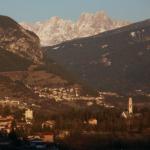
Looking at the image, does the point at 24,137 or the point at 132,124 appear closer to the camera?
the point at 24,137

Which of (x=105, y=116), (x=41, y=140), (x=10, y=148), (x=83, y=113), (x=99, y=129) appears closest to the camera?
(x=10, y=148)

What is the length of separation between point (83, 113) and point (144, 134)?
4122cm

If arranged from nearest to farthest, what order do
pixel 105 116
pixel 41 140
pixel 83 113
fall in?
pixel 41 140
pixel 105 116
pixel 83 113

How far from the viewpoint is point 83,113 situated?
625 ft

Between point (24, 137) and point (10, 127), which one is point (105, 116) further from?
point (24, 137)

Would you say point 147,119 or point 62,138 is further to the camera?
point 147,119

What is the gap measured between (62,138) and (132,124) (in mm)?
17876

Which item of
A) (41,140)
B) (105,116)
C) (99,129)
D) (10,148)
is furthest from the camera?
(105,116)

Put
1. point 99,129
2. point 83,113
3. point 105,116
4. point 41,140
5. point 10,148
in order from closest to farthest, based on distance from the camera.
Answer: point 10,148 → point 41,140 → point 99,129 → point 105,116 → point 83,113

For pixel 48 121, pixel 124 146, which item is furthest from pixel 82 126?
pixel 124 146

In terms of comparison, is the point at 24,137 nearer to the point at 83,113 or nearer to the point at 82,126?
the point at 82,126

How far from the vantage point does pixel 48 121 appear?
598ft

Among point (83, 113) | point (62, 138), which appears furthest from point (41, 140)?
point (83, 113)

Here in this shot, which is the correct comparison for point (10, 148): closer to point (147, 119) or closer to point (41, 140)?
point (41, 140)
